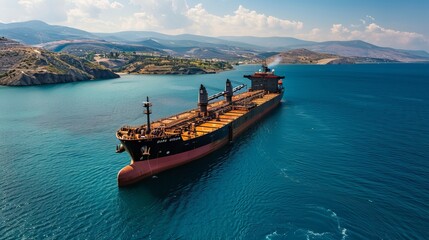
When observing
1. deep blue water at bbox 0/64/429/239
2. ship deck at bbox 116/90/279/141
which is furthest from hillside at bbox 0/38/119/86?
ship deck at bbox 116/90/279/141

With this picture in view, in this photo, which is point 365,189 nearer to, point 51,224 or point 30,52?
point 51,224

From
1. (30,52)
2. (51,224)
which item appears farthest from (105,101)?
(30,52)

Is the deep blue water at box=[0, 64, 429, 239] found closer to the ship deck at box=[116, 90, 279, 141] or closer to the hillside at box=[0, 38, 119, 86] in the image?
the ship deck at box=[116, 90, 279, 141]

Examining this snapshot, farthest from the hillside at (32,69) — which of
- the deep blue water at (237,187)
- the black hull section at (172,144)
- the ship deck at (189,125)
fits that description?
the black hull section at (172,144)

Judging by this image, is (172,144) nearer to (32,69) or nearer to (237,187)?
(237,187)

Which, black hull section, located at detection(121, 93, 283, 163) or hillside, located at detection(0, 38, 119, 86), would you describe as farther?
hillside, located at detection(0, 38, 119, 86)

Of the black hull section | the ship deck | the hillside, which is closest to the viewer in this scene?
the black hull section

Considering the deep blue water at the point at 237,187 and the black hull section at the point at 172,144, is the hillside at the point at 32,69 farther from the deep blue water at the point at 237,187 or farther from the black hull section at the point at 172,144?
the black hull section at the point at 172,144

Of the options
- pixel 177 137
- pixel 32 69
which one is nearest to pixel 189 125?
pixel 177 137
